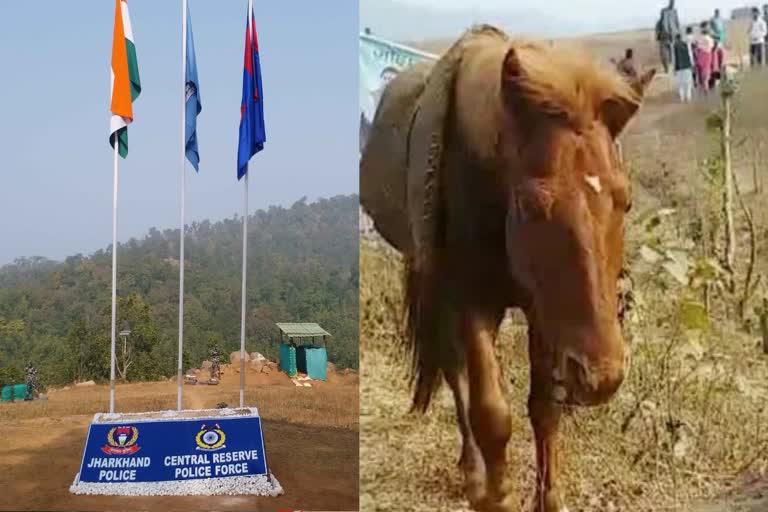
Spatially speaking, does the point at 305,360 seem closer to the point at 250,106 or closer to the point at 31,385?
the point at 31,385

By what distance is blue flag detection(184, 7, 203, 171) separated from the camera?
745 centimetres

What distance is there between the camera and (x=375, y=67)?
14.6ft

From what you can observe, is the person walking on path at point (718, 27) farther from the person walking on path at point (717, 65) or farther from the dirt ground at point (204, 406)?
the dirt ground at point (204, 406)

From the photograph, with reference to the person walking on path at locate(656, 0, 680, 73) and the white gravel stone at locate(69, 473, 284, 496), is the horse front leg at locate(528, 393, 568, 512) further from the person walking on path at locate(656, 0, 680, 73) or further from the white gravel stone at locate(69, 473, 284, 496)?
the white gravel stone at locate(69, 473, 284, 496)

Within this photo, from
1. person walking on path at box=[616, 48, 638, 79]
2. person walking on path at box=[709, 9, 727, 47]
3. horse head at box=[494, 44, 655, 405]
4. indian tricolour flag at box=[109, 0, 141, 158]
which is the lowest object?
horse head at box=[494, 44, 655, 405]

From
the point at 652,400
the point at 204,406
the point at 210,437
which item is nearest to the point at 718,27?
the point at 652,400

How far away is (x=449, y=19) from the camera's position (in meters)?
4.38

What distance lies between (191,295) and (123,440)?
1916 cm

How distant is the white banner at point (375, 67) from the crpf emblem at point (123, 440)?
3576mm

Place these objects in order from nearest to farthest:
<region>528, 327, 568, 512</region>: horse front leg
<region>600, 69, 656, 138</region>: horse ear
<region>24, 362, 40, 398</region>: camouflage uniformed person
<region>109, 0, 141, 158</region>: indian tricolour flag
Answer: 1. <region>600, 69, 656, 138</region>: horse ear
2. <region>528, 327, 568, 512</region>: horse front leg
3. <region>109, 0, 141, 158</region>: indian tricolour flag
4. <region>24, 362, 40, 398</region>: camouflage uniformed person

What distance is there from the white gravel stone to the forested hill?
1128 cm

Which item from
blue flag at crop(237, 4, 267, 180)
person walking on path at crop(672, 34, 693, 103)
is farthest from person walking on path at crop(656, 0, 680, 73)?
blue flag at crop(237, 4, 267, 180)

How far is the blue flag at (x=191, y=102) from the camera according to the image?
7.45 meters

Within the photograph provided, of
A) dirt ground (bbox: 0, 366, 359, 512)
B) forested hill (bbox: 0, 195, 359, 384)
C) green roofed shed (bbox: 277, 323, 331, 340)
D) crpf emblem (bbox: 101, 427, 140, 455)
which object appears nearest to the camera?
dirt ground (bbox: 0, 366, 359, 512)
